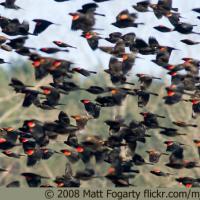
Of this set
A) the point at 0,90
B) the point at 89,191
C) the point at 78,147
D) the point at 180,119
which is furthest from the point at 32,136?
the point at 0,90

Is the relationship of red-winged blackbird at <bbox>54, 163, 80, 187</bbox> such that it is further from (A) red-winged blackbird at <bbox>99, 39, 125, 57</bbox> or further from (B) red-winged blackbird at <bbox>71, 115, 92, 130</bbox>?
(A) red-winged blackbird at <bbox>99, 39, 125, 57</bbox>

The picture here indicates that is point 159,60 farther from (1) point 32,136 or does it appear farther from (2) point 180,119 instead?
(2) point 180,119

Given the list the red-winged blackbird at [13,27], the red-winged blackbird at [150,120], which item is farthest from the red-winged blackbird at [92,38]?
the red-winged blackbird at [150,120]

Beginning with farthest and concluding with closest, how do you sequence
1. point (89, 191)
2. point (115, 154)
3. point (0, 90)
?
1. point (0, 90)
2. point (89, 191)
3. point (115, 154)

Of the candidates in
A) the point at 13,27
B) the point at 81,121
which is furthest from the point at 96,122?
the point at 13,27

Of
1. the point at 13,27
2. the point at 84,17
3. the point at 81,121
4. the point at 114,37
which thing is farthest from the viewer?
the point at 81,121

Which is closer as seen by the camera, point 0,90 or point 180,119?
point 180,119

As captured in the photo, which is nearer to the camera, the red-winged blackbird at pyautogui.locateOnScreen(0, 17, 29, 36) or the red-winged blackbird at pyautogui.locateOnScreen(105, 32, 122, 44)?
the red-winged blackbird at pyautogui.locateOnScreen(0, 17, 29, 36)

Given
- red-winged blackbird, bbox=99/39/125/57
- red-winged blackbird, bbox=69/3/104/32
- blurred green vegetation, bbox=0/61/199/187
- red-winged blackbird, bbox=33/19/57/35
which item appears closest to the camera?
red-winged blackbird, bbox=69/3/104/32

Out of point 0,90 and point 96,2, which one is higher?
point 96,2

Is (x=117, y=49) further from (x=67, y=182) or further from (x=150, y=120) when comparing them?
(x=67, y=182)

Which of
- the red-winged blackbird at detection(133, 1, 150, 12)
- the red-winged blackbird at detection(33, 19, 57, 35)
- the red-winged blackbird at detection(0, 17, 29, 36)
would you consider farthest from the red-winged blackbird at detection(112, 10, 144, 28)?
the red-winged blackbird at detection(0, 17, 29, 36)
